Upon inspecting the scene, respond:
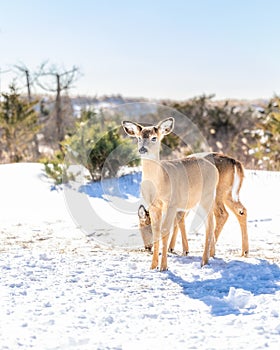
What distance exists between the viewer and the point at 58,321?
4.27m

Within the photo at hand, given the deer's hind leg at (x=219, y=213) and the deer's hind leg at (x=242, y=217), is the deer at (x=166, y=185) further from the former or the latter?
the deer's hind leg at (x=242, y=217)

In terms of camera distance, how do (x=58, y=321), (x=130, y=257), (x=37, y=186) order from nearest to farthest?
(x=58, y=321)
(x=130, y=257)
(x=37, y=186)

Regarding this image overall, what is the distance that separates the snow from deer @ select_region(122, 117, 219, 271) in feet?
1.51

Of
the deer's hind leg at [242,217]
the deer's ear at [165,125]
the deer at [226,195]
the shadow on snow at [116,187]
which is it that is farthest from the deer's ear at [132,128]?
the shadow on snow at [116,187]

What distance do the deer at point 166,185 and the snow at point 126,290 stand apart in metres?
0.46

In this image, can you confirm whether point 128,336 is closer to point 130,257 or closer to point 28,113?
point 130,257

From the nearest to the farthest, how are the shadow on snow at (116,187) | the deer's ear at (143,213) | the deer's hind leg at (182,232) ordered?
the deer's hind leg at (182,232) < the deer's ear at (143,213) < the shadow on snow at (116,187)

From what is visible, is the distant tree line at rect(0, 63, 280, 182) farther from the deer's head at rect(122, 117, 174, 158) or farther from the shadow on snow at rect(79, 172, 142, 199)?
the deer's head at rect(122, 117, 174, 158)

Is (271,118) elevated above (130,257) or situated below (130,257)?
above

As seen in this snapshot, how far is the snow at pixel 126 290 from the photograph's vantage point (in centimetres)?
391

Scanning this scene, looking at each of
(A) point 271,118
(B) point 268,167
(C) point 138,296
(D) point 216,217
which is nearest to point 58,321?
(C) point 138,296

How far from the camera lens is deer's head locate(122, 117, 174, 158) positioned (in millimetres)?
5656

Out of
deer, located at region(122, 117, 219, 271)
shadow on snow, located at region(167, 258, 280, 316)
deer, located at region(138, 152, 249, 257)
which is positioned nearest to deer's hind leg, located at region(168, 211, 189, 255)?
deer, located at region(138, 152, 249, 257)

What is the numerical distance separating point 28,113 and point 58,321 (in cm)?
2121
